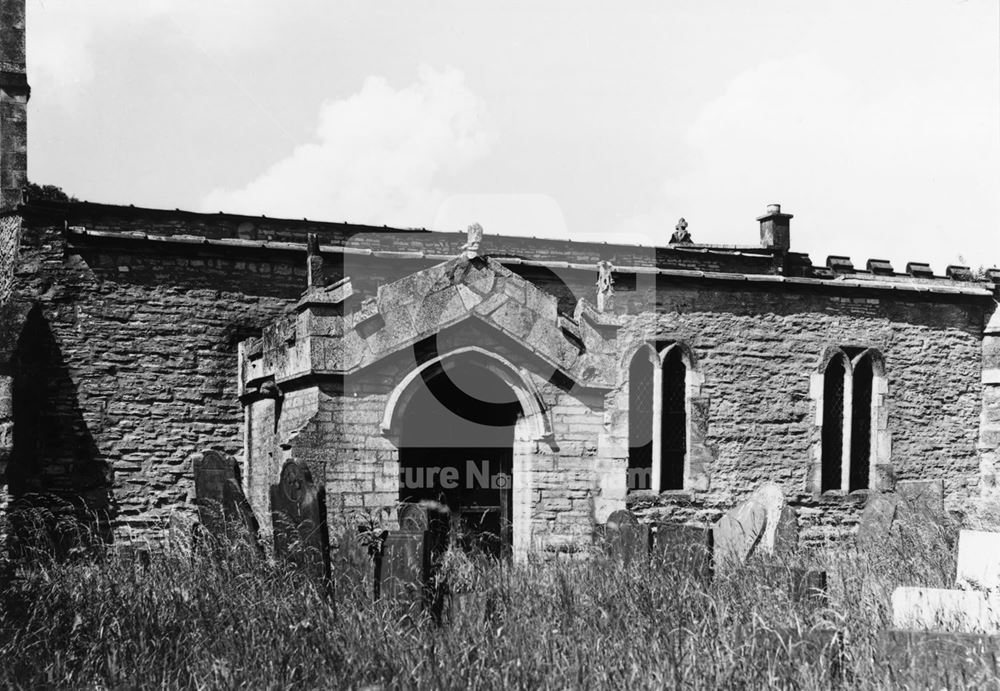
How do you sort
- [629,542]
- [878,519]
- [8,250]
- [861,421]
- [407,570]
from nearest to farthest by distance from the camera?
1. [407,570]
2. [629,542]
3. [878,519]
4. [8,250]
5. [861,421]

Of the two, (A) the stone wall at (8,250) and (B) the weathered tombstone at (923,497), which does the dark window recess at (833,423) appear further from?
(A) the stone wall at (8,250)

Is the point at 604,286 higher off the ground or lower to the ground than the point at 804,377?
higher

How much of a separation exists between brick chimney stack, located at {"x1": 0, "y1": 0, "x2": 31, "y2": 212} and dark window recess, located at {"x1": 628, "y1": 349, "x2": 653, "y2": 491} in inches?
410

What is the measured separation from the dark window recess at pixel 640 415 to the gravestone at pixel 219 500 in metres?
9.42

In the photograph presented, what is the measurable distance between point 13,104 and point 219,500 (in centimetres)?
1356

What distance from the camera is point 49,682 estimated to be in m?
5.27

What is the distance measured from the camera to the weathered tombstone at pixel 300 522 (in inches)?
247

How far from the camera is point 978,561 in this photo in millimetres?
6922

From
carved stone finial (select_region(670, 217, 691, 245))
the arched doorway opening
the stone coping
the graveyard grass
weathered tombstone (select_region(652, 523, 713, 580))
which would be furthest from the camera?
carved stone finial (select_region(670, 217, 691, 245))

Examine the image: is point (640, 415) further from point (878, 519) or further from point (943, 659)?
point (943, 659)

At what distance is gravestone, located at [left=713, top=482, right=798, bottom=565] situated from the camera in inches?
346

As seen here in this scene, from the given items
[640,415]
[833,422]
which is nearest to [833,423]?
[833,422]

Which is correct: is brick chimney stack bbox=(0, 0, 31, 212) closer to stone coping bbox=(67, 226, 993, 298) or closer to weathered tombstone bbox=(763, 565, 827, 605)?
stone coping bbox=(67, 226, 993, 298)

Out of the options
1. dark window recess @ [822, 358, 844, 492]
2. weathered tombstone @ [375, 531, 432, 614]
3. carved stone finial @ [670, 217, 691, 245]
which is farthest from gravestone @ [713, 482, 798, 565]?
carved stone finial @ [670, 217, 691, 245]
